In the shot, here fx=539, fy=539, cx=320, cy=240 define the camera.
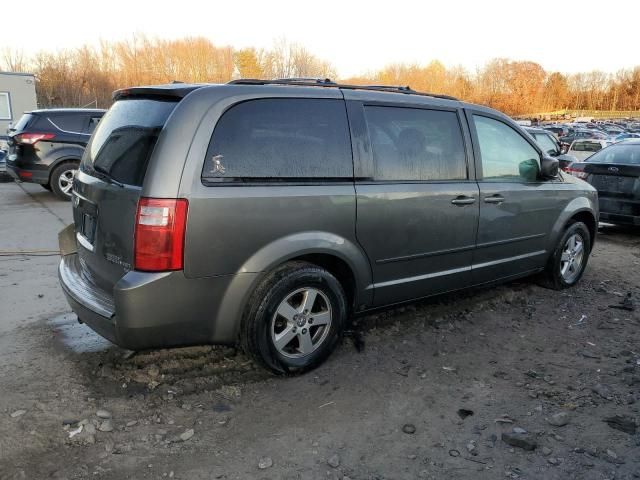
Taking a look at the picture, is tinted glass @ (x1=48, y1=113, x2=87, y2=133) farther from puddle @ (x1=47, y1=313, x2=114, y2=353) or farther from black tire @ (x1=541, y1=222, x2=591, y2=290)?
Result: black tire @ (x1=541, y1=222, x2=591, y2=290)

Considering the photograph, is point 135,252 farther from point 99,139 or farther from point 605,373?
point 605,373

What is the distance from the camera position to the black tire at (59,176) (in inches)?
415

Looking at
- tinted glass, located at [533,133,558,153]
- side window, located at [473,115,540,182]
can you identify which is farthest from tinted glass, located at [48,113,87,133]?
tinted glass, located at [533,133,558,153]

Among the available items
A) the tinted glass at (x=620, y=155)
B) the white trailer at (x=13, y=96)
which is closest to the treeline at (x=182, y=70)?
the white trailer at (x=13, y=96)

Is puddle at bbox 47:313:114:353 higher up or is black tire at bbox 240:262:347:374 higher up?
black tire at bbox 240:262:347:374

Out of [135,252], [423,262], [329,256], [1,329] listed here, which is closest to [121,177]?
[135,252]

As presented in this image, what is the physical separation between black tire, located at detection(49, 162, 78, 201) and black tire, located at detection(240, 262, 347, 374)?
28.5 ft

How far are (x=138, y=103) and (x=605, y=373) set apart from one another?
3606 mm

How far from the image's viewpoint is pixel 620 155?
8703mm

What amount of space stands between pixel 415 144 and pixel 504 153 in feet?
3.65

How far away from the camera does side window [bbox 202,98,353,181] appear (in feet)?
10.2

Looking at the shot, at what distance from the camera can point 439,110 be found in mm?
4223

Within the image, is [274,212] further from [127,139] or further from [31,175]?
[31,175]

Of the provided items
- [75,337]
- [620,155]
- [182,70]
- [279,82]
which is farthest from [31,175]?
[182,70]
